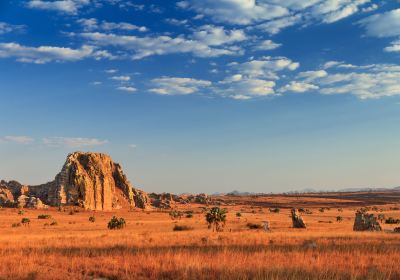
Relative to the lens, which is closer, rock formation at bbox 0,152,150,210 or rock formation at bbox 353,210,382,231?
rock formation at bbox 353,210,382,231

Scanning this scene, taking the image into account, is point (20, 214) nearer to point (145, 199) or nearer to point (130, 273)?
point (145, 199)

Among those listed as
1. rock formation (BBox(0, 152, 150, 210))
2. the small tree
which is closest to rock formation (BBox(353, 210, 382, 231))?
the small tree

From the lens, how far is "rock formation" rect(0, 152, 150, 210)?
8744 centimetres


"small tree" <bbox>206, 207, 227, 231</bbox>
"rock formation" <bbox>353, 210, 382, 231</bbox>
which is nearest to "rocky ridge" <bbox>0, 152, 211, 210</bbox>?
"small tree" <bbox>206, 207, 227, 231</bbox>

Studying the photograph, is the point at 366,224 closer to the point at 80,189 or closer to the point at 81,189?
the point at 81,189

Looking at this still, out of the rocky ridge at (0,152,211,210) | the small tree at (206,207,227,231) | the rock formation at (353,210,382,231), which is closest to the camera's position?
the rock formation at (353,210,382,231)

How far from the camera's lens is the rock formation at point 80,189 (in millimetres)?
87438

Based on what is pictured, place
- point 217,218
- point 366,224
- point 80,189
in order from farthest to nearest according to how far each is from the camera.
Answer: point 80,189 < point 217,218 < point 366,224

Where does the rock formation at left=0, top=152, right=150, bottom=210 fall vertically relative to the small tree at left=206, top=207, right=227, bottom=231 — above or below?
above

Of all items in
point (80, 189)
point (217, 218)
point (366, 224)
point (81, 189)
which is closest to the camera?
point (366, 224)

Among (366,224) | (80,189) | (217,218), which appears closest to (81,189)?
(80,189)

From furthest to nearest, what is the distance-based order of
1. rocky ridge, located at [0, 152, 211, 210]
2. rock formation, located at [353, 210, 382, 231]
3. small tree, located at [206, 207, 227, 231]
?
rocky ridge, located at [0, 152, 211, 210] < small tree, located at [206, 207, 227, 231] < rock formation, located at [353, 210, 382, 231]

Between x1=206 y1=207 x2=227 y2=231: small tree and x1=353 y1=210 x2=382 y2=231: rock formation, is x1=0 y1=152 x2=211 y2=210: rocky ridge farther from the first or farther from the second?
x1=353 y1=210 x2=382 y2=231: rock formation

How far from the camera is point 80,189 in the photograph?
8869 centimetres
